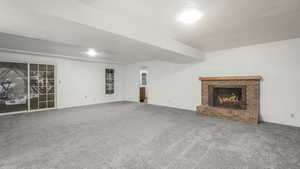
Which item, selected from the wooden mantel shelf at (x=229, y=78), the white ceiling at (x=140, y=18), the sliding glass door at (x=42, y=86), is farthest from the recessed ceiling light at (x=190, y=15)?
the sliding glass door at (x=42, y=86)

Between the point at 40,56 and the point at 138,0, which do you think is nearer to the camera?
the point at 138,0

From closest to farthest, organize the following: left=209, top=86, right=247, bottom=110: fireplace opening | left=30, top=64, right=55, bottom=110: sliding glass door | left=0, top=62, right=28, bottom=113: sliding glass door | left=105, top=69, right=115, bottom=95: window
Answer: left=209, top=86, right=247, bottom=110: fireplace opening → left=0, top=62, right=28, bottom=113: sliding glass door → left=30, top=64, right=55, bottom=110: sliding glass door → left=105, top=69, right=115, bottom=95: window

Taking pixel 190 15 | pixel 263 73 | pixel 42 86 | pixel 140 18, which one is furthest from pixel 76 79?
pixel 263 73

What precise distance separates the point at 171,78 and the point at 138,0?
447 cm

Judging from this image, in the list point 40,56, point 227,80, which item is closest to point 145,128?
point 227,80

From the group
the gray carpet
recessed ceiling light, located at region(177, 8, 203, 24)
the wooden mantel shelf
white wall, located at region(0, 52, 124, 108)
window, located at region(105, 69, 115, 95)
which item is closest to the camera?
the gray carpet

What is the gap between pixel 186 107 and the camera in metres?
5.43

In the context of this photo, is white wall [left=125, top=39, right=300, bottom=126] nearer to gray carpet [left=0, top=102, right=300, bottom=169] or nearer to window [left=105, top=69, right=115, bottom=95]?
gray carpet [left=0, top=102, right=300, bottom=169]

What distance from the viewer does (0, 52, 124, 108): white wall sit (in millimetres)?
5295

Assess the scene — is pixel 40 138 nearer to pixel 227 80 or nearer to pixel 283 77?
pixel 227 80

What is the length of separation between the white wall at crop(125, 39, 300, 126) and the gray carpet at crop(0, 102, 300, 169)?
0.62 m

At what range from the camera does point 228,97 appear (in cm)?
446

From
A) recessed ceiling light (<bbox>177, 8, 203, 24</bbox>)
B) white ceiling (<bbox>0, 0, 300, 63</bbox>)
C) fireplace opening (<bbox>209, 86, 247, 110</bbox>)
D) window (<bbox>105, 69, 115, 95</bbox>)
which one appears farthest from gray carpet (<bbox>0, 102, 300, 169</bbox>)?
window (<bbox>105, 69, 115, 95</bbox>)

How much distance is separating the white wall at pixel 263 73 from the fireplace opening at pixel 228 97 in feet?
1.51
